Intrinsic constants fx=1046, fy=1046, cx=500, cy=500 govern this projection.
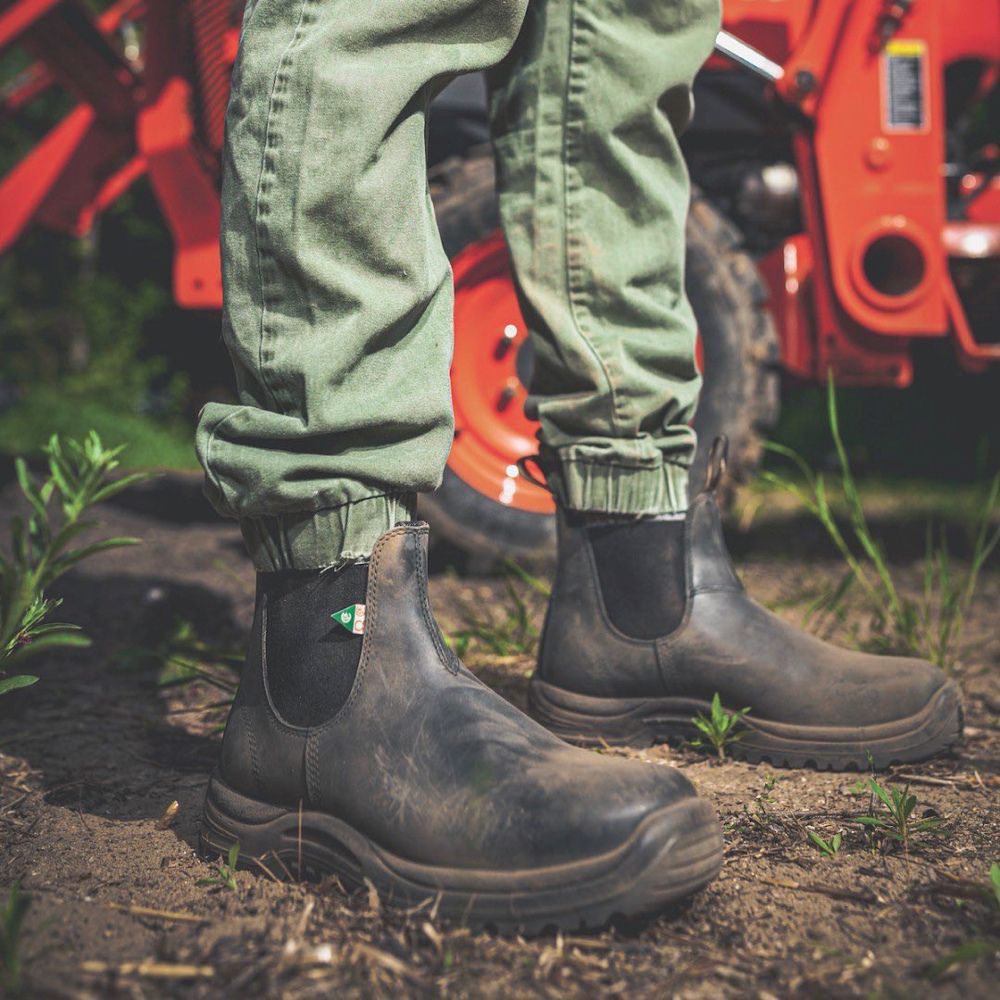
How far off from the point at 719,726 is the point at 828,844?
24cm

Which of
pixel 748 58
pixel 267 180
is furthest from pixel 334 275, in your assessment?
pixel 748 58

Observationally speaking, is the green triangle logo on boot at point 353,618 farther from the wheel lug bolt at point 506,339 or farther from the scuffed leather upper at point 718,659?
the wheel lug bolt at point 506,339

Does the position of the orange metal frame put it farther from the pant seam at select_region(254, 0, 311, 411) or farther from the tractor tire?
the pant seam at select_region(254, 0, 311, 411)

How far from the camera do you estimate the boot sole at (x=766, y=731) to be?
1145mm

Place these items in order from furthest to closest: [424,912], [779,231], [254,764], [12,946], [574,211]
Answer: [779,231] → [574,211] → [254,764] → [424,912] → [12,946]

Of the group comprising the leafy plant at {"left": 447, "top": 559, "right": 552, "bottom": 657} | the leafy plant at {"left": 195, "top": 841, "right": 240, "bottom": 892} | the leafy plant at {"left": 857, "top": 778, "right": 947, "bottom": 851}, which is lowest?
the leafy plant at {"left": 447, "top": 559, "right": 552, "bottom": 657}

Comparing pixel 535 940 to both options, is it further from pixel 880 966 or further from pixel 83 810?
pixel 83 810

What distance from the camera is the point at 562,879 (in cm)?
75

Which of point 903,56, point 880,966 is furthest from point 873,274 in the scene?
point 880,966

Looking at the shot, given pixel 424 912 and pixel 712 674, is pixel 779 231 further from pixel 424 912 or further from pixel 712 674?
pixel 424 912

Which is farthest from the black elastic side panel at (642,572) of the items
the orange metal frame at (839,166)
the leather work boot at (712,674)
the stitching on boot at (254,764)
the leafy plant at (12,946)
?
the orange metal frame at (839,166)

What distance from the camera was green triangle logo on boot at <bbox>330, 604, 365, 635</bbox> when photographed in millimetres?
847

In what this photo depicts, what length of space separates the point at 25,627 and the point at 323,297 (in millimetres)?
487

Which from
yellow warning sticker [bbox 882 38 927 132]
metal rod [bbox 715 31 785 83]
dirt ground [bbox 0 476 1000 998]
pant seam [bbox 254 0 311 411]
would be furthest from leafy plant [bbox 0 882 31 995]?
yellow warning sticker [bbox 882 38 927 132]
